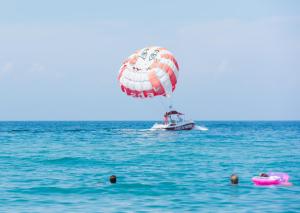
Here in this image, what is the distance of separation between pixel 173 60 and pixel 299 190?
43.1 meters

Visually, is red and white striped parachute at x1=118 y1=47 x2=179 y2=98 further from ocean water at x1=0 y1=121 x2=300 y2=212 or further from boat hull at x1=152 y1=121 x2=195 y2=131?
ocean water at x1=0 y1=121 x2=300 y2=212

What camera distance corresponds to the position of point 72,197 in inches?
963

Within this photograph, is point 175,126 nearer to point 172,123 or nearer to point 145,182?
point 172,123

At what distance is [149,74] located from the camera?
65.5 m

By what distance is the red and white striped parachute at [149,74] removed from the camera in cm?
6556

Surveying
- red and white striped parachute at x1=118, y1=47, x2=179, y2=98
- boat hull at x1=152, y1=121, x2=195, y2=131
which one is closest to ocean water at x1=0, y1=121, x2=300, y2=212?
red and white striped parachute at x1=118, y1=47, x2=179, y2=98

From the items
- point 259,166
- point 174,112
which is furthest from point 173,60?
point 259,166

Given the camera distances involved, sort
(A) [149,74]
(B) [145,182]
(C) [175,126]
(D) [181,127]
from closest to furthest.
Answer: (B) [145,182] < (A) [149,74] < (C) [175,126] < (D) [181,127]

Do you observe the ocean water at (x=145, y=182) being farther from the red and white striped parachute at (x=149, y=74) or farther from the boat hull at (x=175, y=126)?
the boat hull at (x=175, y=126)

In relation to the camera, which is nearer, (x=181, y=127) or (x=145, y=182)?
(x=145, y=182)

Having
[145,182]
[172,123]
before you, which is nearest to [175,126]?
[172,123]

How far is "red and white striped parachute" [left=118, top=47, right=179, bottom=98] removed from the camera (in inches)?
2581

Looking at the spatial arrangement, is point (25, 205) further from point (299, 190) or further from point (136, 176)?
point (299, 190)

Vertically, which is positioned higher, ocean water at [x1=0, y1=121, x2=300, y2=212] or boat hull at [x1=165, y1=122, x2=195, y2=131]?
boat hull at [x1=165, y1=122, x2=195, y2=131]
